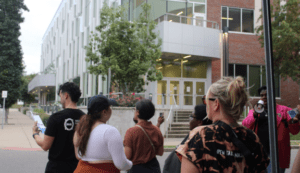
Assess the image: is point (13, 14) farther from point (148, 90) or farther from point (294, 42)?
point (294, 42)

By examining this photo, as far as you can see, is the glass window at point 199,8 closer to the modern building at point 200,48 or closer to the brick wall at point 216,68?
the modern building at point 200,48

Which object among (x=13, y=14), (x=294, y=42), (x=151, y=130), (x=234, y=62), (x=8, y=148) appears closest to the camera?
(x=151, y=130)

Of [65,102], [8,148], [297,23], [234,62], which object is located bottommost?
[8,148]

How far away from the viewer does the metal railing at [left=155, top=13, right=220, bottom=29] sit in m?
23.7

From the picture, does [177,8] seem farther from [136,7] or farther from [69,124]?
[69,124]

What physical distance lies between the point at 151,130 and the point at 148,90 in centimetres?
2099

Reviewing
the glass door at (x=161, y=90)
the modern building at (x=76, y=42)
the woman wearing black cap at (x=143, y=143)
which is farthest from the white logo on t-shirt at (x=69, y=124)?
the modern building at (x=76, y=42)

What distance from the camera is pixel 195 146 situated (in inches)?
81.4

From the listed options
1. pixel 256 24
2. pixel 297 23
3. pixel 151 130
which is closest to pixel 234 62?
pixel 256 24

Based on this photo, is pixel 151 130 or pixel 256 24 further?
pixel 256 24

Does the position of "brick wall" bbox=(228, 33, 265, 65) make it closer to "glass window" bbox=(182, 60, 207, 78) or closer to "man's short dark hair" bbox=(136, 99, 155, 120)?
"glass window" bbox=(182, 60, 207, 78)

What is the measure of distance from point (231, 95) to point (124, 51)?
17987 millimetres

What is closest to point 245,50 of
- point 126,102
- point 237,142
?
point 126,102

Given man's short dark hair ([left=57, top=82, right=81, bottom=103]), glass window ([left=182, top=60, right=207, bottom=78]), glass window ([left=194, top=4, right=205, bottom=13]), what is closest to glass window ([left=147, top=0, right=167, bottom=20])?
glass window ([left=194, top=4, right=205, bottom=13])
